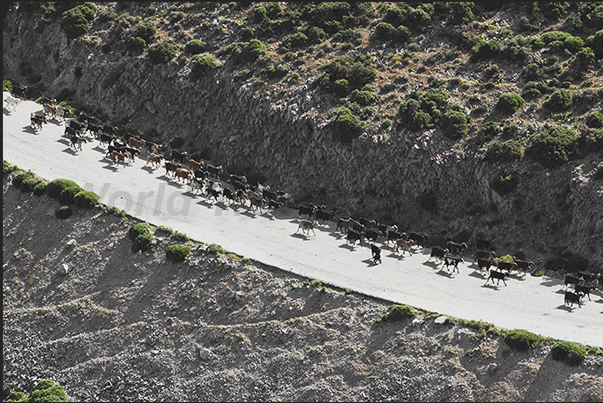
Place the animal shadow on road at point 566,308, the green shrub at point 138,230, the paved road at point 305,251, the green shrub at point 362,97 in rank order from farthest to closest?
the green shrub at point 362,97, the green shrub at point 138,230, the animal shadow on road at point 566,308, the paved road at point 305,251

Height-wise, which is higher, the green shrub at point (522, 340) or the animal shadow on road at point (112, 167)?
the green shrub at point (522, 340)

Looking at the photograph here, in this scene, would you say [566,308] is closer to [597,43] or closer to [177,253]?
[177,253]

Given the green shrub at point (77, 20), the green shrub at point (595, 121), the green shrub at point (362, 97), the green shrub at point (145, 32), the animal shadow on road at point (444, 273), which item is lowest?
the animal shadow on road at point (444, 273)

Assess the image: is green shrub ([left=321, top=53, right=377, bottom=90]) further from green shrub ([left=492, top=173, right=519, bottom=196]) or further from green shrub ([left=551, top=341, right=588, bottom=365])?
green shrub ([left=551, top=341, right=588, bottom=365])

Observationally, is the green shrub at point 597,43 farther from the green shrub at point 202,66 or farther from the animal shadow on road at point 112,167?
the animal shadow on road at point 112,167

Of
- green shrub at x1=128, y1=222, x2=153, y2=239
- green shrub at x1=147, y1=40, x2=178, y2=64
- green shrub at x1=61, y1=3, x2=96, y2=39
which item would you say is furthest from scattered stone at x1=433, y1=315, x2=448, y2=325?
green shrub at x1=61, y1=3, x2=96, y2=39

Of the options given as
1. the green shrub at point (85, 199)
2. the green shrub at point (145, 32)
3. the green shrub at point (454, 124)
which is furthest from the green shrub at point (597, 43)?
the green shrub at point (85, 199)

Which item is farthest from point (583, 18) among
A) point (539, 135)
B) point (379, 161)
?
point (379, 161)
